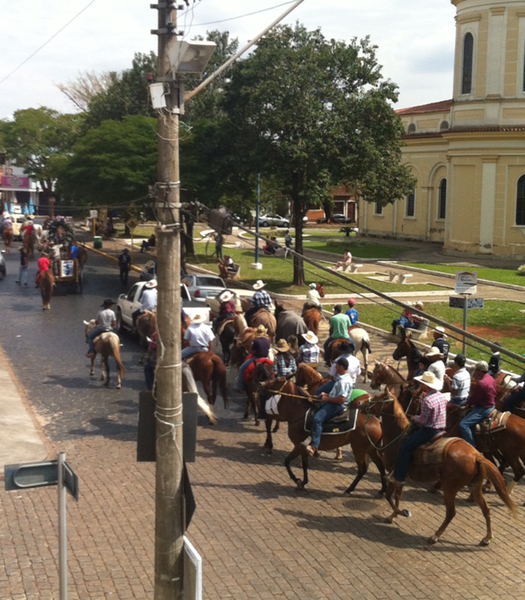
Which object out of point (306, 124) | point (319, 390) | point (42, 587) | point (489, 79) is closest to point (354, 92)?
point (306, 124)

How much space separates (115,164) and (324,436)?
25401mm

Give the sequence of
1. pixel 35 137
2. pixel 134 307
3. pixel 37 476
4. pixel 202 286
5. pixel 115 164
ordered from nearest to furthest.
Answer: pixel 37 476 < pixel 134 307 < pixel 202 286 < pixel 115 164 < pixel 35 137

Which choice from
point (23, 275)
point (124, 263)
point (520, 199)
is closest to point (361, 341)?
point (124, 263)

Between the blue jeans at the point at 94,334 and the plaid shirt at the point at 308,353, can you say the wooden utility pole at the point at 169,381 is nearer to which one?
the plaid shirt at the point at 308,353

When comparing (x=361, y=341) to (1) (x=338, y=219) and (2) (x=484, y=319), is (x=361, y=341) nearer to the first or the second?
(2) (x=484, y=319)

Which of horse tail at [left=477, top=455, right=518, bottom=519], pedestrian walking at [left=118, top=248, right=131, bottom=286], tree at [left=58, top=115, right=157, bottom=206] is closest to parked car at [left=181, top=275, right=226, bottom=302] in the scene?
pedestrian walking at [left=118, top=248, right=131, bottom=286]

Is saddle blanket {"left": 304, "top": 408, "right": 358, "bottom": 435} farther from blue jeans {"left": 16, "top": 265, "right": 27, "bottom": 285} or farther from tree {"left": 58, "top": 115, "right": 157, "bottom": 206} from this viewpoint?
blue jeans {"left": 16, "top": 265, "right": 27, "bottom": 285}

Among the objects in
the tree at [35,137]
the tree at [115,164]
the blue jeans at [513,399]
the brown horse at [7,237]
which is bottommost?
the blue jeans at [513,399]

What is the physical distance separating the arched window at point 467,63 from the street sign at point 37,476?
43.6 metres

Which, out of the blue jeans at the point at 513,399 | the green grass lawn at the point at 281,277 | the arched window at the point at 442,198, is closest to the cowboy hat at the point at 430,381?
the blue jeans at the point at 513,399

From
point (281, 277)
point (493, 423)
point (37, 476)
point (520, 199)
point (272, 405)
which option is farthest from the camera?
point (520, 199)

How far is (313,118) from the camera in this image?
99.6 ft

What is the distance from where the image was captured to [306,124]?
3017cm

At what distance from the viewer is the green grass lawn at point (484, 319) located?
22.9 metres
